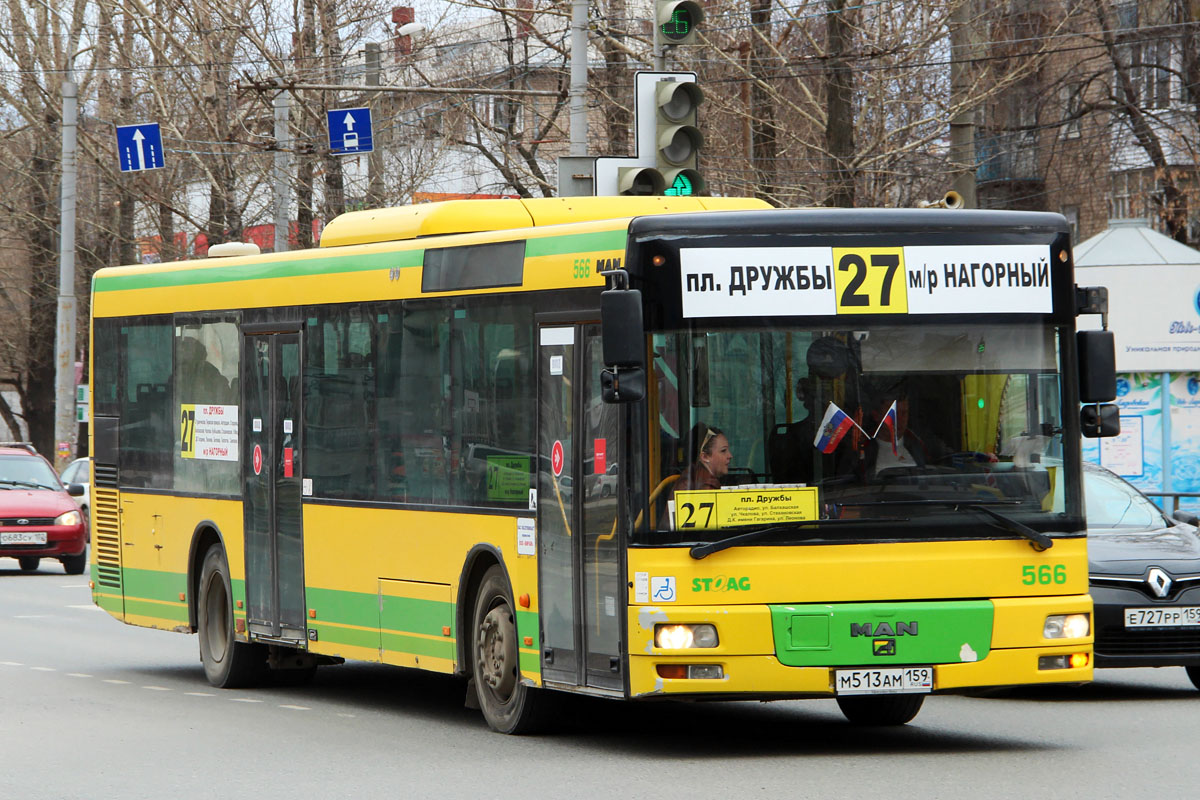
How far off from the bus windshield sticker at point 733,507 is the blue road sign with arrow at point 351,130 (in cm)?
1805

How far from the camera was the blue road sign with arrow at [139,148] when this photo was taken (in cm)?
3114

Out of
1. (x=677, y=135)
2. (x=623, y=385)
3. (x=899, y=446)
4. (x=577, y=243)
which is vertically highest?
(x=677, y=135)

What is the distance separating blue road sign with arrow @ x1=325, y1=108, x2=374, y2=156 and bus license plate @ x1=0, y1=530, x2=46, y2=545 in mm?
6198

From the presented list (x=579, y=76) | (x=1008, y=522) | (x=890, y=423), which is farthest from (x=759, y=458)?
(x=579, y=76)

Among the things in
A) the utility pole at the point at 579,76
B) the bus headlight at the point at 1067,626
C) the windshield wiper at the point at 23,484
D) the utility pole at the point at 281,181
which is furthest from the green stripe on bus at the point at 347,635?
the windshield wiper at the point at 23,484

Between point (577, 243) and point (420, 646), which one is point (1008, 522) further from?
point (420, 646)

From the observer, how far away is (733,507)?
32.3 ft

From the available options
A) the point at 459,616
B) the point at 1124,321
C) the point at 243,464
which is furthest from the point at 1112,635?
the point at 1124,321

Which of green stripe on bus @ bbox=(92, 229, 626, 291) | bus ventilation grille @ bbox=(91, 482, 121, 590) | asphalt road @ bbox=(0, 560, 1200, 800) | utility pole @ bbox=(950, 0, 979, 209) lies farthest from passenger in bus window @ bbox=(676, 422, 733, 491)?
utility pole @ bbox=(950, 0, 979, 209)

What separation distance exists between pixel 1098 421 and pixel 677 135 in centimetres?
669

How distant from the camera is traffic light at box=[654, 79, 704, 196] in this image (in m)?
16.5

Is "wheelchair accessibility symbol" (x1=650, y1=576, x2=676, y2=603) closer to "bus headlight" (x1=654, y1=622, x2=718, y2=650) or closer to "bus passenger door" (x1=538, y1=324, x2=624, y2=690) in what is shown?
"bus headlight" (x1=654, y1=622, x2=718, y2=650)

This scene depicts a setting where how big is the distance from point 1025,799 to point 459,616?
3.85 meters

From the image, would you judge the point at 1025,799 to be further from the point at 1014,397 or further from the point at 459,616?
the point at 459,616
